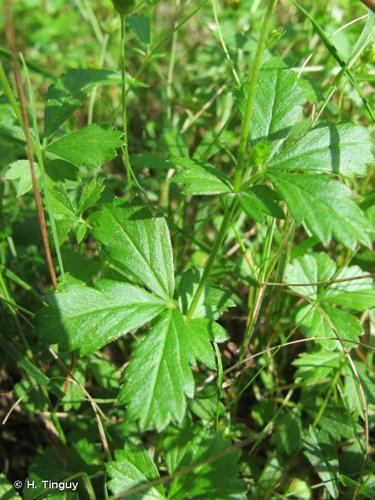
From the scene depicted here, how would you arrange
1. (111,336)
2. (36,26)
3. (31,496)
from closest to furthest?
(111,336) < (31,496) < (36,26)

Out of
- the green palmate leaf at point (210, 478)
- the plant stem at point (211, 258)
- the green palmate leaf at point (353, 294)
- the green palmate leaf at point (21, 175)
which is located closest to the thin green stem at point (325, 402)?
the green palmate leaf at point (353, 294)

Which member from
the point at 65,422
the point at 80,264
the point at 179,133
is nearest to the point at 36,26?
the point at 179,133

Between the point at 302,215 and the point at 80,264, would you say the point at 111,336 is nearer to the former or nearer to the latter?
the point at 80,264

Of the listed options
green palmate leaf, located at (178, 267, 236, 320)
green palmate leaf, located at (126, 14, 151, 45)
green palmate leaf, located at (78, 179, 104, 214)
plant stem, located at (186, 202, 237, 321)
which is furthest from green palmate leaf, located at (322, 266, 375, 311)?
green palmate leaf, located at (126, 14, 151, 45)

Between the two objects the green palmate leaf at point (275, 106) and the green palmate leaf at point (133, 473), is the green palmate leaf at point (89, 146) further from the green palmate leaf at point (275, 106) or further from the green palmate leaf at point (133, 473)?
the green palmate leaf at point (133, 473)

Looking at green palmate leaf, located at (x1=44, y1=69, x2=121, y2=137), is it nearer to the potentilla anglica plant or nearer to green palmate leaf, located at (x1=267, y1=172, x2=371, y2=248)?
the potentilla anglica plant
